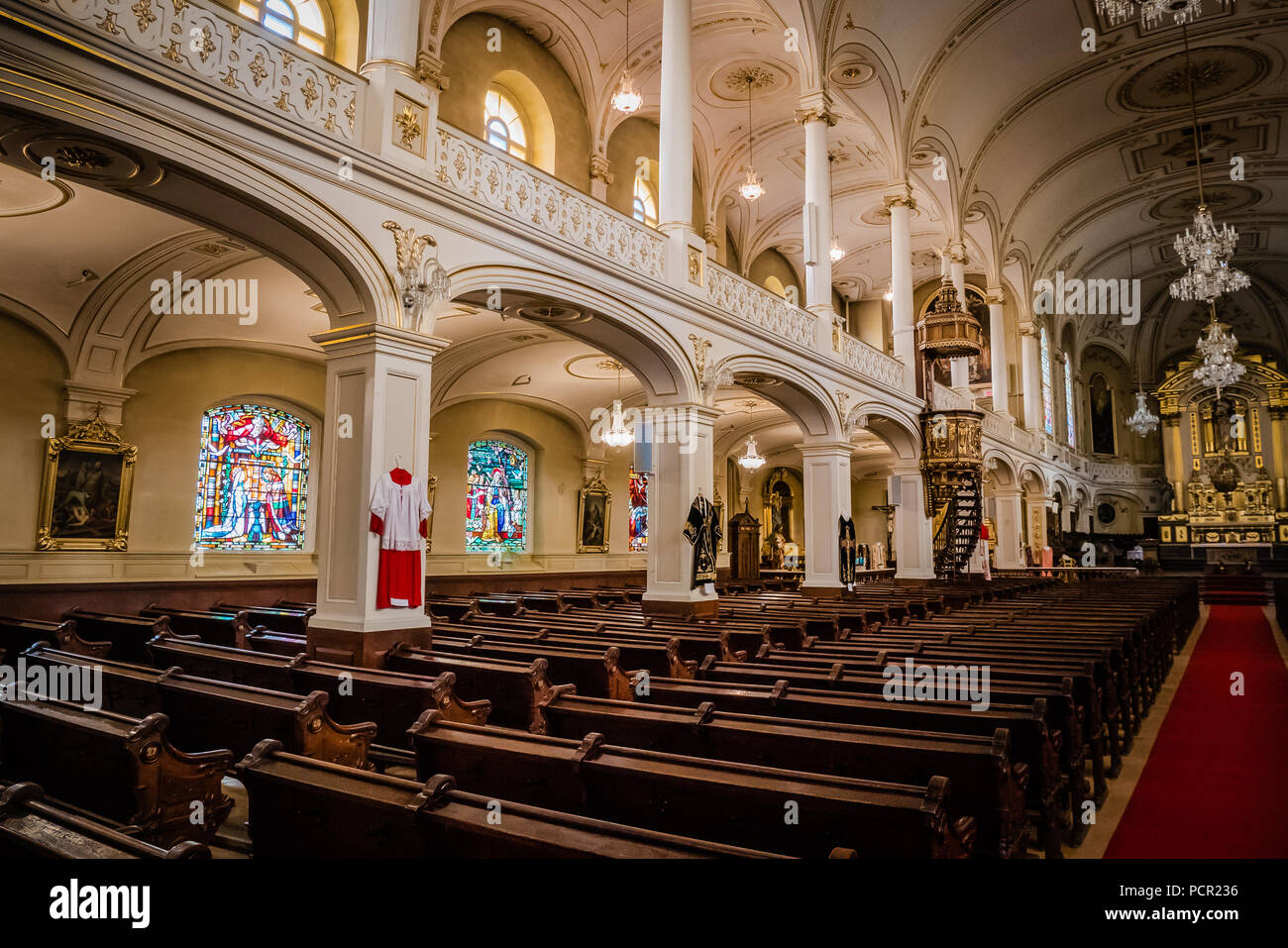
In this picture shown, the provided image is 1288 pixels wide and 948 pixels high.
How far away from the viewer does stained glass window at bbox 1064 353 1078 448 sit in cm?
3080

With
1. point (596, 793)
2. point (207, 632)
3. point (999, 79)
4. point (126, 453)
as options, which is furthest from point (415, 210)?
point (999, 79)

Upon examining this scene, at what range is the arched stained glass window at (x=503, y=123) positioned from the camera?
484 inches

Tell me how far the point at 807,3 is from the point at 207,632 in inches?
474

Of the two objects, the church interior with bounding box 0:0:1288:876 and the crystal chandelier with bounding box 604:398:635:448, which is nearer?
the church interior with bounding box 0:0:1288:876

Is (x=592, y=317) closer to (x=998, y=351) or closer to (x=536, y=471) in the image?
(x=536, y=471)

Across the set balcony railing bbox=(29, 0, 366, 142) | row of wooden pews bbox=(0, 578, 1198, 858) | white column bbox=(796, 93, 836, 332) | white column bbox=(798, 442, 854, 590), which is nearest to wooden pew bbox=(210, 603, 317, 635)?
row of wooden pews bbox=(0, 578, 1198, 858)

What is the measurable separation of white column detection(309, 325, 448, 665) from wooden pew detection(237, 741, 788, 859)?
11.7ft

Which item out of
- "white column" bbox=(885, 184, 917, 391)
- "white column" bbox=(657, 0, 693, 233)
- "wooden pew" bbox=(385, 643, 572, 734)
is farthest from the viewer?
"white column" bbox=(885, 184, 917, 391)

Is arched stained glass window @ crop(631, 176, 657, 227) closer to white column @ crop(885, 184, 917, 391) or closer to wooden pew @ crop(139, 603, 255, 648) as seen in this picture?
white column @ crop(885, 184, 917, 391)

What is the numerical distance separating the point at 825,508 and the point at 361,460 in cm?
898

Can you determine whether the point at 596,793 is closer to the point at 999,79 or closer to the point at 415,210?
the point at 415,210

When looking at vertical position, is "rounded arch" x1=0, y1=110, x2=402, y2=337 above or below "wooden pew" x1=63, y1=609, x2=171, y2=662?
above

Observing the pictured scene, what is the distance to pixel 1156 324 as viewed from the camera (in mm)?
34406

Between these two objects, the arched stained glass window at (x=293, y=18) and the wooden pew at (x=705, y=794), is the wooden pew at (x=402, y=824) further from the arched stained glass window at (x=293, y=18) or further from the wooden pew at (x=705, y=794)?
the arched stained glass window at (x=293, y=18)
